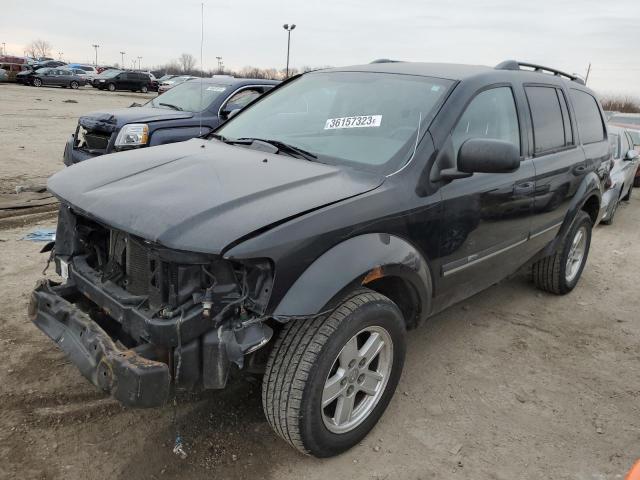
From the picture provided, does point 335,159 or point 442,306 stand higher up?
point 335,159

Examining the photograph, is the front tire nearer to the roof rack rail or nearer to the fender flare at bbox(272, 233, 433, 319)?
the fender flare at bbox(272, 233, 433, 319)

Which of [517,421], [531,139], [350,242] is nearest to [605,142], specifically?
[531,139]

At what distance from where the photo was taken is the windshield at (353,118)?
295 centimetres

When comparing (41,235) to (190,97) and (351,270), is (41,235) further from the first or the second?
(351,270)

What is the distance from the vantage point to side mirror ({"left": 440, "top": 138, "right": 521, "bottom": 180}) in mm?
2744

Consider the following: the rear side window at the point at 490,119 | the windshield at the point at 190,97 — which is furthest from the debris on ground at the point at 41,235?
the rear side window at the point at 490,119

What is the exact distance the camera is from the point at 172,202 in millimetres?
2342

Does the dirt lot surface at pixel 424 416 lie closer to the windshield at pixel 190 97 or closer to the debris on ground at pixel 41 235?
the debris on ground at pixel 41 235

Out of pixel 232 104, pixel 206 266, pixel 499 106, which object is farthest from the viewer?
pixel 232 104

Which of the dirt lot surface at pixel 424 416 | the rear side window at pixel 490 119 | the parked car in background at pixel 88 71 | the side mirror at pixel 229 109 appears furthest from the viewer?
the parked car in background at pixel 88 71

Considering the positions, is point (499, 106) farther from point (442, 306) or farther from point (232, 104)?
point (232, 104)

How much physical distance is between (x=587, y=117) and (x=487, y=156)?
262cm

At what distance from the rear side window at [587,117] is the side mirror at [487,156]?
7.15 ft

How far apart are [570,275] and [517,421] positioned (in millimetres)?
2457
